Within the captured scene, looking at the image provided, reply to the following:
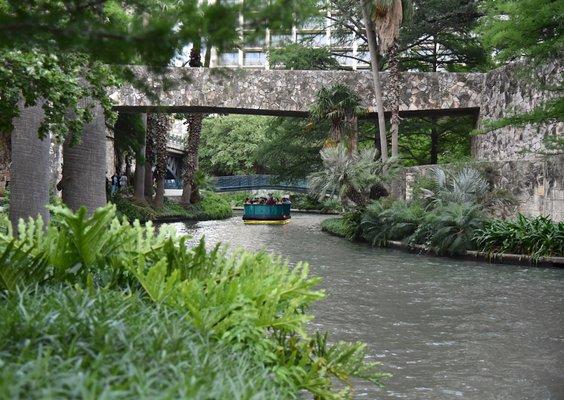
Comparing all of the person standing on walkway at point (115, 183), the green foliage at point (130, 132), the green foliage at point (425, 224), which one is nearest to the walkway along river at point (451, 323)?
the green foliage at point (425, 224)

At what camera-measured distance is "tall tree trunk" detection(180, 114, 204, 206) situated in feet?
109

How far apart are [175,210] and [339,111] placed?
1131cm

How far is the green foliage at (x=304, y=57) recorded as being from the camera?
30.3 m

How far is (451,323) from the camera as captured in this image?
822 cm

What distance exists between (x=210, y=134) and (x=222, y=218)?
2567 centimetres

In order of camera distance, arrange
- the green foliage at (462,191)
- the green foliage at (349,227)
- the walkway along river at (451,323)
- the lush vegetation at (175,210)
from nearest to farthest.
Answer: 1. the walkway along river at (451,323)
2. the green foliage at (462,191)
3. the green foliage at (349,227)
4. the lush vegetation at (175,210)

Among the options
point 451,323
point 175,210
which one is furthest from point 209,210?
point 451,323

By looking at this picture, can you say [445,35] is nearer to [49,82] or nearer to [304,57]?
[304,57]

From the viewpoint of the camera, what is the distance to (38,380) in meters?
2.41

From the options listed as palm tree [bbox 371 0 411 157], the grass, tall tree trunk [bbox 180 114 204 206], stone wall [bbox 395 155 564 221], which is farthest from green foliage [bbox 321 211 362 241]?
the grass

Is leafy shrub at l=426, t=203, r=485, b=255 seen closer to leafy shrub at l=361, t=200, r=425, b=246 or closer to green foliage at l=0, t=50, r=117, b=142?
leafy shrub at l=361, t=200, r=425, b=246

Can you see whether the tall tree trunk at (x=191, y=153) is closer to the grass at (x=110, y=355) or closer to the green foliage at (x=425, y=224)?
the green foliage at (x=425, y=224)

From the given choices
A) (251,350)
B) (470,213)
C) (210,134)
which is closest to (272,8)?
(251,350)

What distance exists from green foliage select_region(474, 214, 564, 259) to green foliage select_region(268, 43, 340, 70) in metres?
16.0
